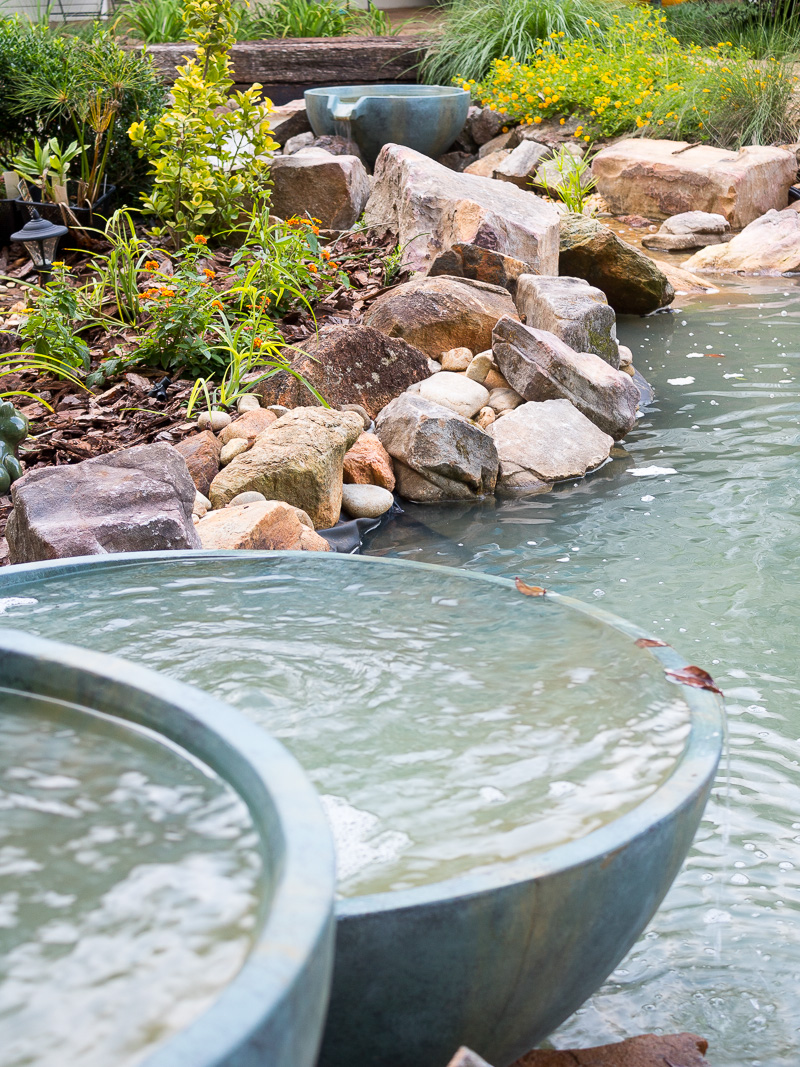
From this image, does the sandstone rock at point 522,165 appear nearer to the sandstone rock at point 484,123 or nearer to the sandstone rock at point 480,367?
the sandstone rock at point 484,123

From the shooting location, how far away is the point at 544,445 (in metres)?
4.52

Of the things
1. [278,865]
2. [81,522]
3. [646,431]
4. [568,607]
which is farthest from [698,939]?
[646,431]

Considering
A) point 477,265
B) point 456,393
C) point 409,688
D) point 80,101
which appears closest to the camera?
point 409,688

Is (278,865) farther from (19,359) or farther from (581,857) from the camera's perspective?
(19,359)

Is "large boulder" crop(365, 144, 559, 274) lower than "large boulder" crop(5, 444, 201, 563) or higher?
higher

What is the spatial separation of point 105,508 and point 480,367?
2800 millimetres

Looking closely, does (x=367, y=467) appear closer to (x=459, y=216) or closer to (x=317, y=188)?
(x=459, y=216)

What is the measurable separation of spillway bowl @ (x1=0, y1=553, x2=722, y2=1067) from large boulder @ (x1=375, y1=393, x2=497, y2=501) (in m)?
2.52

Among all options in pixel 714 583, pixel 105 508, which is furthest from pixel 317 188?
pixel 105 508

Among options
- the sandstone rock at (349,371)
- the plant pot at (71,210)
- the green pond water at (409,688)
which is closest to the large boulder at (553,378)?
the sandstone rock at (349,371)

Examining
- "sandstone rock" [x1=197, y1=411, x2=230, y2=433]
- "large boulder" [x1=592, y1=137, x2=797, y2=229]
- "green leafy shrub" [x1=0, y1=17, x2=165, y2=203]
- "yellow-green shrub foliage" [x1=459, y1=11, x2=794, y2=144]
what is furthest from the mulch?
"yellow-green shrub foliage" [x1=459, y1=11, x2=794, y2=144]

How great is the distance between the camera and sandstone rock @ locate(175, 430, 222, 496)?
12.9 ft

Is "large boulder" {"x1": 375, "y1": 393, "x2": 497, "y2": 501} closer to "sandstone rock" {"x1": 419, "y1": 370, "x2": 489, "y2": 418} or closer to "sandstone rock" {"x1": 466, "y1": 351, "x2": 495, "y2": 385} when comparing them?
"sandstone rock" {"x1": 419, "y1": 370, "x2": 489, "y2": 418}

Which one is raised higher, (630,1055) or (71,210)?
(71,210)
